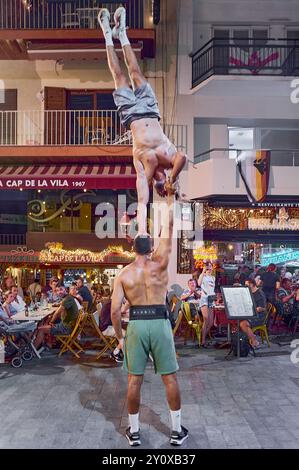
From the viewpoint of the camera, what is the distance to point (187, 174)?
13.9 meters

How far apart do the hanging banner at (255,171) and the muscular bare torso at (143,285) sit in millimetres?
8392

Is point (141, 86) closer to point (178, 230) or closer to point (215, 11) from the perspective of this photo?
point (178, 230)

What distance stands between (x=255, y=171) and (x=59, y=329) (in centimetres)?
685

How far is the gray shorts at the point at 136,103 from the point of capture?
7.13 metres

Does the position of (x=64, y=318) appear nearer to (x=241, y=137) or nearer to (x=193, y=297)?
(x=193, y=297)

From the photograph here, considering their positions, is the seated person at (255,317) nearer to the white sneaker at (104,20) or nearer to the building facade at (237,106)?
the building facade at (237,106)

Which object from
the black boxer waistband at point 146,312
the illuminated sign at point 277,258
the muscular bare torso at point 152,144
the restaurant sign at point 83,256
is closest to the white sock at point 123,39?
the muscular bare torso at point 152,144

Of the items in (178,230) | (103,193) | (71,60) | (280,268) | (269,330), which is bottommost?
(269,330)

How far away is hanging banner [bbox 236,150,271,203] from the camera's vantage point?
13039 mm

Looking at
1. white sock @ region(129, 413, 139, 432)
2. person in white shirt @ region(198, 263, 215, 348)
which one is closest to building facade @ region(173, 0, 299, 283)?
person in white shirt @ region(198, 263, 215, 348)

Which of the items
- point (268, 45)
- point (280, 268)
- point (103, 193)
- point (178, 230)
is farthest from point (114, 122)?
point (280, 268)

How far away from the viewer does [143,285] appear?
5191 millimetres

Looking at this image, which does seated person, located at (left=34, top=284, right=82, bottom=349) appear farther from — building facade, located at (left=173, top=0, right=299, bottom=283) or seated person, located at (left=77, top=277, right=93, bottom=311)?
building facade, located at (left=173, top=0, right=299, bottom=283)
